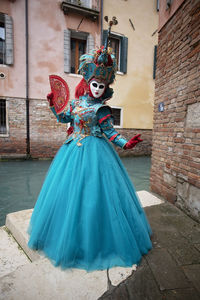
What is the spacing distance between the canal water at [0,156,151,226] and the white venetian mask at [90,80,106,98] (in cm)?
272

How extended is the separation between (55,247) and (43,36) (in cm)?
904

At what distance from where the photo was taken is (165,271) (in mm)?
1556

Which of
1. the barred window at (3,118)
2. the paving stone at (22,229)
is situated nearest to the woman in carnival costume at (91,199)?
the paving stone at (22,229)

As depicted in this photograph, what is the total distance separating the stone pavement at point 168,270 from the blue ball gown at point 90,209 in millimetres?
139

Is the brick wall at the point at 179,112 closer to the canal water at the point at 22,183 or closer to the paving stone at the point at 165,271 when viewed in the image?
the paving stone at the point at 165,271

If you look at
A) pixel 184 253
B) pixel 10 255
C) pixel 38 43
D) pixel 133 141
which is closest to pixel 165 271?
pixel 184 253

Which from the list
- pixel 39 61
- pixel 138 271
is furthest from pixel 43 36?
pixel 138 271

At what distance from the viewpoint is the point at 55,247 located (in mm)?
1567

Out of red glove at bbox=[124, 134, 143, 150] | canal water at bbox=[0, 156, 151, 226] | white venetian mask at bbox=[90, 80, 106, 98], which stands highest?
white venetian mask at bbox=[90, 80, 106, 98]

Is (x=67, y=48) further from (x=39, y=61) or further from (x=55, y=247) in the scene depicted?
(x=55, y=247)

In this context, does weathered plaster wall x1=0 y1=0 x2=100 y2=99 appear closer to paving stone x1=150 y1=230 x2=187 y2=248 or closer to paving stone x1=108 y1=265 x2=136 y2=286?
paving stone x1=150 y1=230 x2=187 y2=248

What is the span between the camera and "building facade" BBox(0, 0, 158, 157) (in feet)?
25.4

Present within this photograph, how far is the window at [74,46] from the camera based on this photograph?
8.25 meters

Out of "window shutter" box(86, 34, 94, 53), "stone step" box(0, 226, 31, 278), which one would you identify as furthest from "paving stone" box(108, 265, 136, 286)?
"window shutter" box(86, 34, 94, 53)
